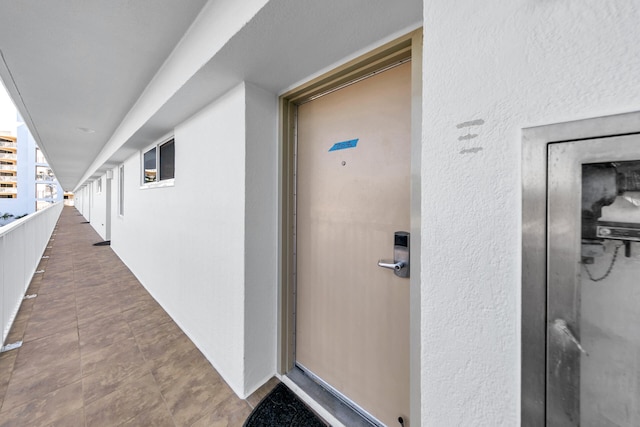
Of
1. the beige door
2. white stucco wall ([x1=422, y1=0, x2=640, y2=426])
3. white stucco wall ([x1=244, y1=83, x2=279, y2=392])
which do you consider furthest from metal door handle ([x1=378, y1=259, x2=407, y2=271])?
white stucco wall ([x1=244, y1=83, x2=279, y2=392])

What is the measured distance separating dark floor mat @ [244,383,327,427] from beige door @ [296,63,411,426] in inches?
8.0

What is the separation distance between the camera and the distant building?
18328mm

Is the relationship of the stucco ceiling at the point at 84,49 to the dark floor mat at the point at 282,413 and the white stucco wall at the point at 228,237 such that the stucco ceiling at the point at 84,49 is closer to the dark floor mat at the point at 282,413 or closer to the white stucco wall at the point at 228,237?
the white stucco wall at the point at 228,237

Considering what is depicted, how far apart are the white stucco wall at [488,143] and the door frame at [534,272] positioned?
0.8 inches

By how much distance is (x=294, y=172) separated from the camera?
1768mm

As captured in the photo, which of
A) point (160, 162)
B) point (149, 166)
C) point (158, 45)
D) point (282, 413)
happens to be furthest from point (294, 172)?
point (149, 166)

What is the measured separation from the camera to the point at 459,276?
663 millimetres

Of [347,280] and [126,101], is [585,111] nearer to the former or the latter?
[347,280]

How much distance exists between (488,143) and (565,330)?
18.2 inches

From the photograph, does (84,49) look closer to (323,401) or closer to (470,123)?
(470,123)

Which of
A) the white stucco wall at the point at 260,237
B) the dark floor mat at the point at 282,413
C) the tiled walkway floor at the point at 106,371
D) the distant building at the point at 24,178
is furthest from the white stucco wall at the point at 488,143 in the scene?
the distant building at the point at 24,178

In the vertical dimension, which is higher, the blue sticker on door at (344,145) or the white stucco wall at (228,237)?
the blue sticker on door at (344,145)

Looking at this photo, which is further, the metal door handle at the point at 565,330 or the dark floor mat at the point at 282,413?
the dark floor mat at the point at 282,413

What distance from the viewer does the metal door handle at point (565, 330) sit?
505 mm
